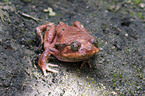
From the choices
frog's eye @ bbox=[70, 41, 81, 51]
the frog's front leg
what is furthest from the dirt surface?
frog's eye @ bbox=[70, 41, 81, 51]

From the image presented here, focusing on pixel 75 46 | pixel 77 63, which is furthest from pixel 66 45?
pixel 77 63

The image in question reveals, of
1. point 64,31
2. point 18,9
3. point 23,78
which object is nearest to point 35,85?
point 23,78

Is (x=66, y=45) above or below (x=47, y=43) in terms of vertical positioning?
above

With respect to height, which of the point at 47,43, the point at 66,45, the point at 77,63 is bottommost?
the point at 77,63

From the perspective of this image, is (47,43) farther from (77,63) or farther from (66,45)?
(77,63)

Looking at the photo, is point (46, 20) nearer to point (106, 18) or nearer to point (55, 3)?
point (55, 3)

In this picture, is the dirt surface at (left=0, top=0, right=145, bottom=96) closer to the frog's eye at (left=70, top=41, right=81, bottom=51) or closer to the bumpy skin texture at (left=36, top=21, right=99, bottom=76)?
the bumpy skin texture at (left=36, top=21, right=99, bottom=76)

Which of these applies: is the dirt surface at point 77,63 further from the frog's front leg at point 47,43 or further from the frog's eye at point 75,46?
the frog's eye at point 75,46
